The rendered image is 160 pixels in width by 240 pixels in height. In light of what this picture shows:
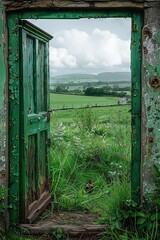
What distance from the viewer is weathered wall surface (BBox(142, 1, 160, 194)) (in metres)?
5.02

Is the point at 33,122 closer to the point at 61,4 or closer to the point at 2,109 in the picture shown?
the point at 2,109

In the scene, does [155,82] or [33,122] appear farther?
[33,122]

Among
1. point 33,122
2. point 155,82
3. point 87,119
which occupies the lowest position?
point 87,119

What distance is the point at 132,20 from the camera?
5121mm

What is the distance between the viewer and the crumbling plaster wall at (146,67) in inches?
198

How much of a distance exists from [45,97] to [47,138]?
527 millimetres

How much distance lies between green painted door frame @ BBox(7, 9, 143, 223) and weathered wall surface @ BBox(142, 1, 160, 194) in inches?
3.8

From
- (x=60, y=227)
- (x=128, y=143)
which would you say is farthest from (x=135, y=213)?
(x=128, y=143)

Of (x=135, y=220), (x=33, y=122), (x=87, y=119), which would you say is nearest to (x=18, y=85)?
(x=33, y=122)

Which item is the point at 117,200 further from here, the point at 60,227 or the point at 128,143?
the point at 128,143

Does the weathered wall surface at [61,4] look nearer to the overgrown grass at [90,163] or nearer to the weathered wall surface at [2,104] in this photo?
the weathered wall surface at [2,104]

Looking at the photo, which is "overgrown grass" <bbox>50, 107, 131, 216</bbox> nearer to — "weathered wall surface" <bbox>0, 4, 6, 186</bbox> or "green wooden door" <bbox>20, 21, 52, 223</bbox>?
"green wooden door" <bbox>20, 21, 52, 223</bbox>

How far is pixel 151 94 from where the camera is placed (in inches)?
199

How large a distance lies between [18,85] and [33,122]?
72 cm
